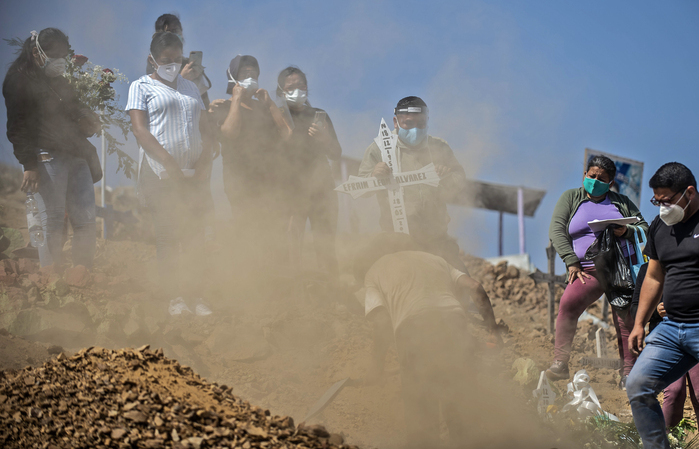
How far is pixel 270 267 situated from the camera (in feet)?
19.5

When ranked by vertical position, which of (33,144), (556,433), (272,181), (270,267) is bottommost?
(556,433)

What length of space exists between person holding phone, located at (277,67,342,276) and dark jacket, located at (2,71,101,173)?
81.9 inches

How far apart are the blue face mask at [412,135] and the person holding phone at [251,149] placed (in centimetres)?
126

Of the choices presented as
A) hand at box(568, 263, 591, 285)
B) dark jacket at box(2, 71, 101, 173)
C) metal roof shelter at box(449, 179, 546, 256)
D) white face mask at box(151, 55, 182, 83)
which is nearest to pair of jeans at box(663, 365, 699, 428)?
hand at box(568, 263, 591, 285)

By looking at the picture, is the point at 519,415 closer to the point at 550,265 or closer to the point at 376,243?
the point at 376,243

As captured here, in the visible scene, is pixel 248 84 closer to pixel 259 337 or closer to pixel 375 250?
pixel 375 250

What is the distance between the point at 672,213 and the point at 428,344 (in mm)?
1887

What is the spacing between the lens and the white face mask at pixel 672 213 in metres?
3.53

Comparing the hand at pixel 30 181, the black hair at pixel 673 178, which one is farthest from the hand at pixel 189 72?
the black hair at pixel 673 178

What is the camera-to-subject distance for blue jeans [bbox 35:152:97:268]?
189 inches

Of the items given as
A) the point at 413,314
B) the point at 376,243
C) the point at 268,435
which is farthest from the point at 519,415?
the point at 268,435

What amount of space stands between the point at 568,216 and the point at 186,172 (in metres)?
3.81

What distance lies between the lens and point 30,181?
4.65 m

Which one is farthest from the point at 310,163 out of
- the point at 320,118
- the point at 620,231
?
the point at 620,231
